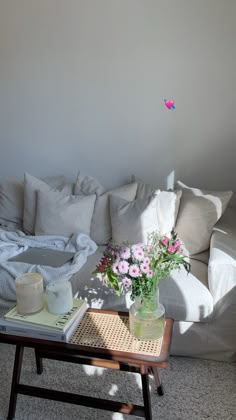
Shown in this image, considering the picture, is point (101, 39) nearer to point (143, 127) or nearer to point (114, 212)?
point (143, 127)

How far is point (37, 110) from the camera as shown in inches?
117

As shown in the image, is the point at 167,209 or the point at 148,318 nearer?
the point at 148,318

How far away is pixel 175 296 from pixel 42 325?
797mm

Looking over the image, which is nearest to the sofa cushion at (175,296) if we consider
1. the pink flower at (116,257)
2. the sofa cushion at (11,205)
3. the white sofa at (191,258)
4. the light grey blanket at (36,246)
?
the white sofa at (191,258)

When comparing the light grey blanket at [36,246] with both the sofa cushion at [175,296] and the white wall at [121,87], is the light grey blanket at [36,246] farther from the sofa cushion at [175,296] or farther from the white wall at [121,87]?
the white wall at [121,87]

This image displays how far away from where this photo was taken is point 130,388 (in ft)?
6.00

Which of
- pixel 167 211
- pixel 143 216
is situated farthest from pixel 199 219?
pixel 143 216

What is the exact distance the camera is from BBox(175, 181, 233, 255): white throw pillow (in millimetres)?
2330

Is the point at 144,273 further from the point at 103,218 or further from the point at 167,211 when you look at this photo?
the point at 103,218

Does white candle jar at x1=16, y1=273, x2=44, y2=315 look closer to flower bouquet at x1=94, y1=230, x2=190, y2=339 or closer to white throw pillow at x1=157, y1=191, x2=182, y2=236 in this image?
flower bouquet at x1=94, y1=230, x2=190, y2=339

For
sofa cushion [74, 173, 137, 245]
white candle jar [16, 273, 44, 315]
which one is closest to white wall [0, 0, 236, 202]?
sofa cushion [74, 173, 137, 245]

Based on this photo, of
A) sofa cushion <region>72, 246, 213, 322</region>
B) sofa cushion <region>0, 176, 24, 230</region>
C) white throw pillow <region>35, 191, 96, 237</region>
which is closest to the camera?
sofa cushion <region>72, 246, 213, 322</region>

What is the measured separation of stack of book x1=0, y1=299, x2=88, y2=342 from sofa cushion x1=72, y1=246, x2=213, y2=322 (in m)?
0.44

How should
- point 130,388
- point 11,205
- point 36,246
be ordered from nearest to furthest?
point 130,388, point 36,246, point 11,205
